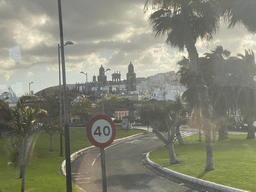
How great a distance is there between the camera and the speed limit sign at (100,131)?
507 cm

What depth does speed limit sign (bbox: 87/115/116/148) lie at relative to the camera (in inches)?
199

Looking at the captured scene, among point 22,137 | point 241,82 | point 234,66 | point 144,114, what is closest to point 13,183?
point 22,137

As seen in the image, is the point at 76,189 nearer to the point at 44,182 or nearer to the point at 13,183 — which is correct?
the point at 44,182

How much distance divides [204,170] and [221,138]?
Result: 20.6 metres

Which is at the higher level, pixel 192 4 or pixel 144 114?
pixel 192 4

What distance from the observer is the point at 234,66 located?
3309 centimetres

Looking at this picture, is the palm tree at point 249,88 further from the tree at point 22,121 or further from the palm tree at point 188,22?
the tree at point 22,121

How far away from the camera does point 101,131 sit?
207 inches

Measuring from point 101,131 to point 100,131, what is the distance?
0.08 feet

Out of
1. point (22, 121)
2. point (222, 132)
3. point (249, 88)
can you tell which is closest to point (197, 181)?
point (22, 121)

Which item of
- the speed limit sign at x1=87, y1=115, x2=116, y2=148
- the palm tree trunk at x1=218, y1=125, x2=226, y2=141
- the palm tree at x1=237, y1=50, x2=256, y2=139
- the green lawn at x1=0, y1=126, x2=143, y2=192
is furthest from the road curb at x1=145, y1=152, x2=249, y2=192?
the palm tree trunk at x1=218, y1=125, x2=226, y2=141

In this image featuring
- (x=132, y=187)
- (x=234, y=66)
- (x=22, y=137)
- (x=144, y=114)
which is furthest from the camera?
(x=234, y=66)

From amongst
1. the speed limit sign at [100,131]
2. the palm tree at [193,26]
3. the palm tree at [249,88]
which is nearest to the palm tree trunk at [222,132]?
the palm tree at [249,88]

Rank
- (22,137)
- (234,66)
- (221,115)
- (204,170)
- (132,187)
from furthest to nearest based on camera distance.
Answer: (234,66) → (221,115) → (204,170) → (132,187) → (22,137)
